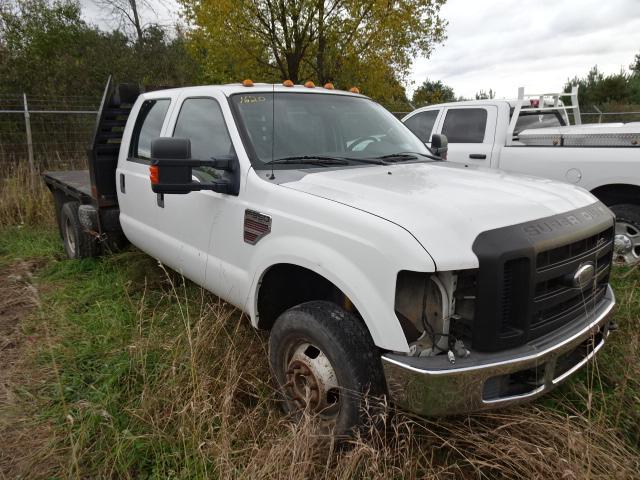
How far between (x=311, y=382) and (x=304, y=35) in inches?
436

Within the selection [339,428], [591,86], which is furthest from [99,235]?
[591,86]

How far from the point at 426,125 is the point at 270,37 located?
6.52m

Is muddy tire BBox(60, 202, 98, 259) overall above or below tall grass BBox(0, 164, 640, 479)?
above

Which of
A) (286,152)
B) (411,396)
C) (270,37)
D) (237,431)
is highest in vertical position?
(270,37)

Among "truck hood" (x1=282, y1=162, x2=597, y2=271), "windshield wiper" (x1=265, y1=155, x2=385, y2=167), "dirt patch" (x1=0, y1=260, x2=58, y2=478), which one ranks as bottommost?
"dirt patch" (x1=0, y1=260, x2=58, y2=478)

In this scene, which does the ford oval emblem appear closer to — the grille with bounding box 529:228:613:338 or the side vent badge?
the grille with bounding box 529:228:613:338

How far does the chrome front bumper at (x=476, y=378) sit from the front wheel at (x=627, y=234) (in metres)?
3.10

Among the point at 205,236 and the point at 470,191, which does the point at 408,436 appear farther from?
the point at 205,236

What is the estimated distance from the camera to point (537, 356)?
2.14 meters

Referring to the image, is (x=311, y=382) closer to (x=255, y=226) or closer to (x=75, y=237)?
(x=255, y=226)

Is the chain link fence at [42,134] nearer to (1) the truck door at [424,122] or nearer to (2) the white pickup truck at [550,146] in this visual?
(1) the truck door at [424,122]

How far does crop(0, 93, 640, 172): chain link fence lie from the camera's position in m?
10.3

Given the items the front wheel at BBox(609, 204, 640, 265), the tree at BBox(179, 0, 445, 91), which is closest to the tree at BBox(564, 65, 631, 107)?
the tree at BBox(179, 0, 445, 91)

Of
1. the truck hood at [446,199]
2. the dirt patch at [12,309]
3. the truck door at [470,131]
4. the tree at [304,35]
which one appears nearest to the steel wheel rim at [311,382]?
the truck hood at [446,199]
